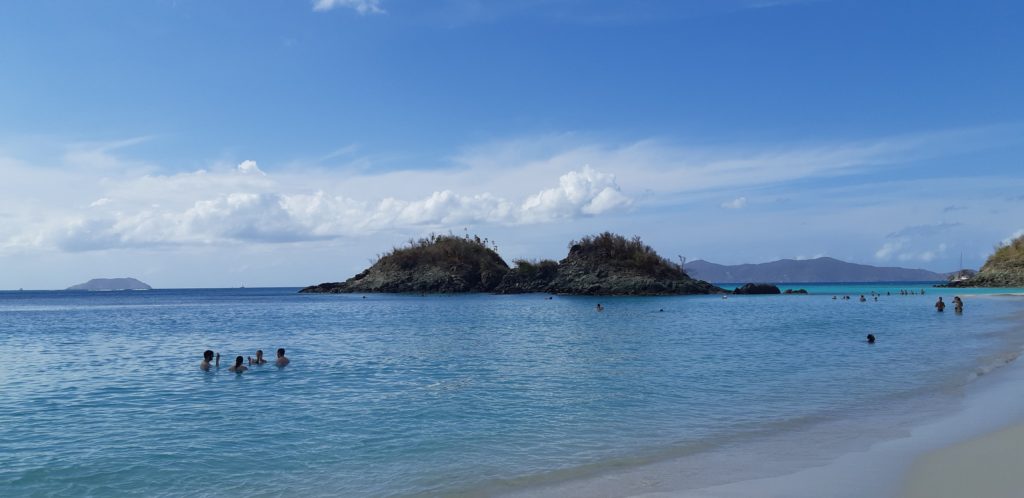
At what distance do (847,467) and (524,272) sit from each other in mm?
112416

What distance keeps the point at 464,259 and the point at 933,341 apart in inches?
4147

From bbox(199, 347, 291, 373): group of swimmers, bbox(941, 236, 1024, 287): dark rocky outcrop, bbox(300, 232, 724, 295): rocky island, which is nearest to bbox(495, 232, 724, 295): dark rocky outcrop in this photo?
bbox(300, 232, 724, 295): rocky island

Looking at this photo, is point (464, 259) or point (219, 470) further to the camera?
point (464, 259)

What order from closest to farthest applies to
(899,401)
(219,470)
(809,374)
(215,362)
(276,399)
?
Answer: (219,470) < (899,401) < (276,399) < (809,374) < (215,362)

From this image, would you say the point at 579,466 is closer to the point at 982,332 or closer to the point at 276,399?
the point at 276,399

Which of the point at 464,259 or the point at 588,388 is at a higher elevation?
the point at 464,259

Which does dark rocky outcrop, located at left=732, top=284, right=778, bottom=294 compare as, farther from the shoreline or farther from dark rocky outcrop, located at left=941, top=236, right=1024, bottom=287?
the shoreline

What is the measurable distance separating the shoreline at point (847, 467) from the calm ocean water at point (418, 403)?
0.81 metres

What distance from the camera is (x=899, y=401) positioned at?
17.3 meters

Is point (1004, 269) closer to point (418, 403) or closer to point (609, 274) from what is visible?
point (609, 274)

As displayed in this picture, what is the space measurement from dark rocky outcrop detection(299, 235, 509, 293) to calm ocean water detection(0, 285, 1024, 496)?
91.2 metres

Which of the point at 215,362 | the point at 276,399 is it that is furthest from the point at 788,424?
the point at 215,362

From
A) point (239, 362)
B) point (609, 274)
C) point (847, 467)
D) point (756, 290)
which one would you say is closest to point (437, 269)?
point (609, 274)

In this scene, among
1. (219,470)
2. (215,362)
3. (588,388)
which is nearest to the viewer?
(219,470)
